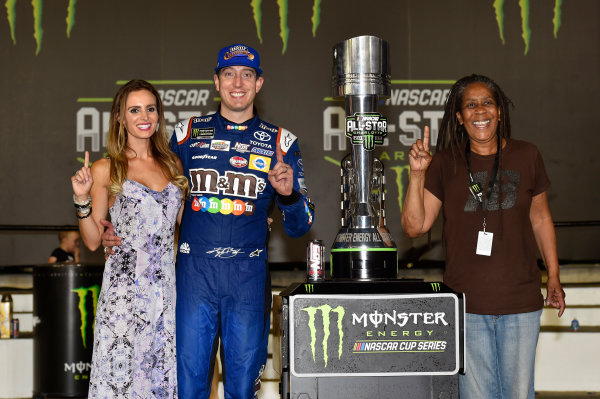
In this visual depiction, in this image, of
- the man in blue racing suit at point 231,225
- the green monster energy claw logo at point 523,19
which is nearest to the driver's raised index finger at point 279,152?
the man in blue racing suit at point 231,225

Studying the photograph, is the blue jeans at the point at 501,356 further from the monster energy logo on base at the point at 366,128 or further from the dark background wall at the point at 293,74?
the dark background wall at the point at 293,74

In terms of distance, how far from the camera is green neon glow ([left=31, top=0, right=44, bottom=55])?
5.77 m

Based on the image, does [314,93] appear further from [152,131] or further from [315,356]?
[315,356]

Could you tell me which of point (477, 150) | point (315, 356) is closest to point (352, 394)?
point (315, 356)

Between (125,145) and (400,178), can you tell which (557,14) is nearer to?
(400,178)

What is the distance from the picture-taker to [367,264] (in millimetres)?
2205

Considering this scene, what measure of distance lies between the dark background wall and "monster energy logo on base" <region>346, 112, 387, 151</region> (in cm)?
347

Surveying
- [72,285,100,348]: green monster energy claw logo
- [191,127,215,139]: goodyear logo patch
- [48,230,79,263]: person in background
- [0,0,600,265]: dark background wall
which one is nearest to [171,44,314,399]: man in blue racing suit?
[191,127,215,139]: goodyear logo patch

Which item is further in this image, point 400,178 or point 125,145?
point 400,178

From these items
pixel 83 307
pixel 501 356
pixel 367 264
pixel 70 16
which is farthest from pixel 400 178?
pixel 367 264

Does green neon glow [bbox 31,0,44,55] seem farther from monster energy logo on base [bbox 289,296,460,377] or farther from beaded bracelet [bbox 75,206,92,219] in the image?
monster energy logo on base [bbox 289,296,460,377]

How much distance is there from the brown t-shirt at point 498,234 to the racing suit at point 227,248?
527mm

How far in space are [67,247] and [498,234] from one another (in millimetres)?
3688

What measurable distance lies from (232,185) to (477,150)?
2.79ft
